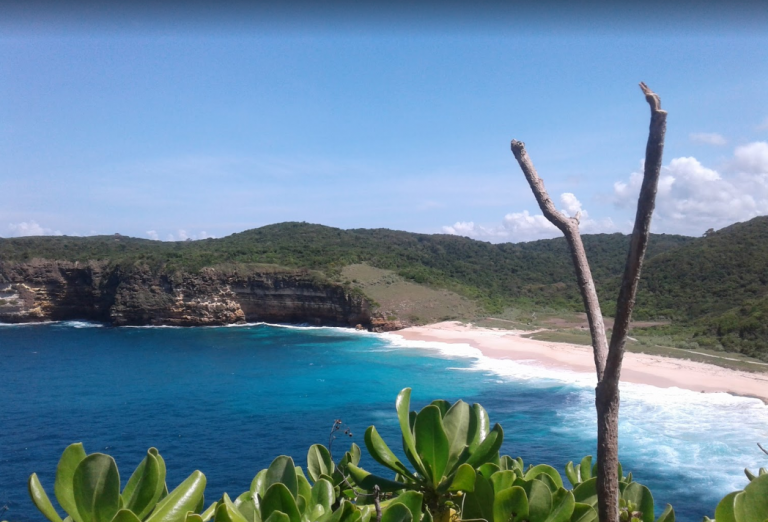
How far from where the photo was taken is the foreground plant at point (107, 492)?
1.62m

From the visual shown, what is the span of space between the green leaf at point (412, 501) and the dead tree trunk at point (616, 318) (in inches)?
20.2

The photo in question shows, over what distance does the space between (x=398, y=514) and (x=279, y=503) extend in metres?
0.35

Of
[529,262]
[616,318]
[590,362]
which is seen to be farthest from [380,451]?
[529,262]

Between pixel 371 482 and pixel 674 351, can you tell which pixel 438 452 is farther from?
pixel 674 351

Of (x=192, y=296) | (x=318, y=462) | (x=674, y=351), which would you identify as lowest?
(x=674, y=351)

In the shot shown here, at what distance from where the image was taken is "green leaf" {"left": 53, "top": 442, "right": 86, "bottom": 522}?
63.9 inches

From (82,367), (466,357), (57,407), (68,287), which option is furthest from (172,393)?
(68,287)

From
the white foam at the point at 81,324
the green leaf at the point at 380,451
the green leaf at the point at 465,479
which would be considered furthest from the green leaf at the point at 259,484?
the white foam at the point at 81,324

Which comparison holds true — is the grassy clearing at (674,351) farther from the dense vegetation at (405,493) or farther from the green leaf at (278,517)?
the green leaf at (278,517)

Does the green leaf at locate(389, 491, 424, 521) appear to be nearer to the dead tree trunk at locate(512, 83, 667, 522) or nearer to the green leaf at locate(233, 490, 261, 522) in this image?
the green leaf at locate(233, 490, 261, 522)

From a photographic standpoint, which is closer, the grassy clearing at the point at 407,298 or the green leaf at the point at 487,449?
the green leaf at the point at 487,449

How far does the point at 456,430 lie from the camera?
2.18 m

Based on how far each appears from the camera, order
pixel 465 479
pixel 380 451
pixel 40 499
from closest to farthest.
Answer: pixel 40 499 → pixel 465 479 → pixel 380 451

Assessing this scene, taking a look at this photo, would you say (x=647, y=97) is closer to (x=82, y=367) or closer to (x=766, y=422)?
(x=766, y=422)
